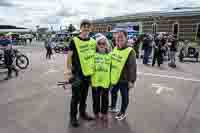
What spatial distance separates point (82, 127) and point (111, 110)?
0.98 m

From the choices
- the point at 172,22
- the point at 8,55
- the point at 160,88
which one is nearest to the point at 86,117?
the point at 160,88

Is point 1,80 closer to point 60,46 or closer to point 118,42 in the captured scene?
point 118,42

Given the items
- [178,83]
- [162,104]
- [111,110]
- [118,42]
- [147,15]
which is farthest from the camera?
[147,15]

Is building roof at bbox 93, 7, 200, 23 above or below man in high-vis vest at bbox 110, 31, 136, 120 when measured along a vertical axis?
above

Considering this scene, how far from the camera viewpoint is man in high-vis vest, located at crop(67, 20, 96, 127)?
12.8 ft

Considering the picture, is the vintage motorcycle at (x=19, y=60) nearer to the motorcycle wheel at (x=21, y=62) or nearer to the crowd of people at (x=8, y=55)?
the motorcycle wheel at (x=21, y=62)

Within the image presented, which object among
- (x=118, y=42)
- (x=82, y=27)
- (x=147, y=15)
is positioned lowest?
(x=118, y=42)

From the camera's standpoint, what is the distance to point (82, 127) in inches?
160

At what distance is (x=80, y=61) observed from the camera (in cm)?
395

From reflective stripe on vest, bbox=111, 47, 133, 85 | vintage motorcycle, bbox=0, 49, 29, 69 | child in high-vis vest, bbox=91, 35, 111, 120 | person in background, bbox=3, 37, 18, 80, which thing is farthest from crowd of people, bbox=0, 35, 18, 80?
reflective stripe on vest, bbox=111, 47, 133, 85

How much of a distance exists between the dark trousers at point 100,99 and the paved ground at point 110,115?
27cm

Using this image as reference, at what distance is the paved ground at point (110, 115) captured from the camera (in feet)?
13.3

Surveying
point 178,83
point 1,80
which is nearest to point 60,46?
point 1,80

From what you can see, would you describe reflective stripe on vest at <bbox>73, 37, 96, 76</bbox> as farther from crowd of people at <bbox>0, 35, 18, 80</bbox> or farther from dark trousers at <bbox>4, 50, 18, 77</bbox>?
dark trousers at <bbox>4, 50, 18, 77</bbox>
